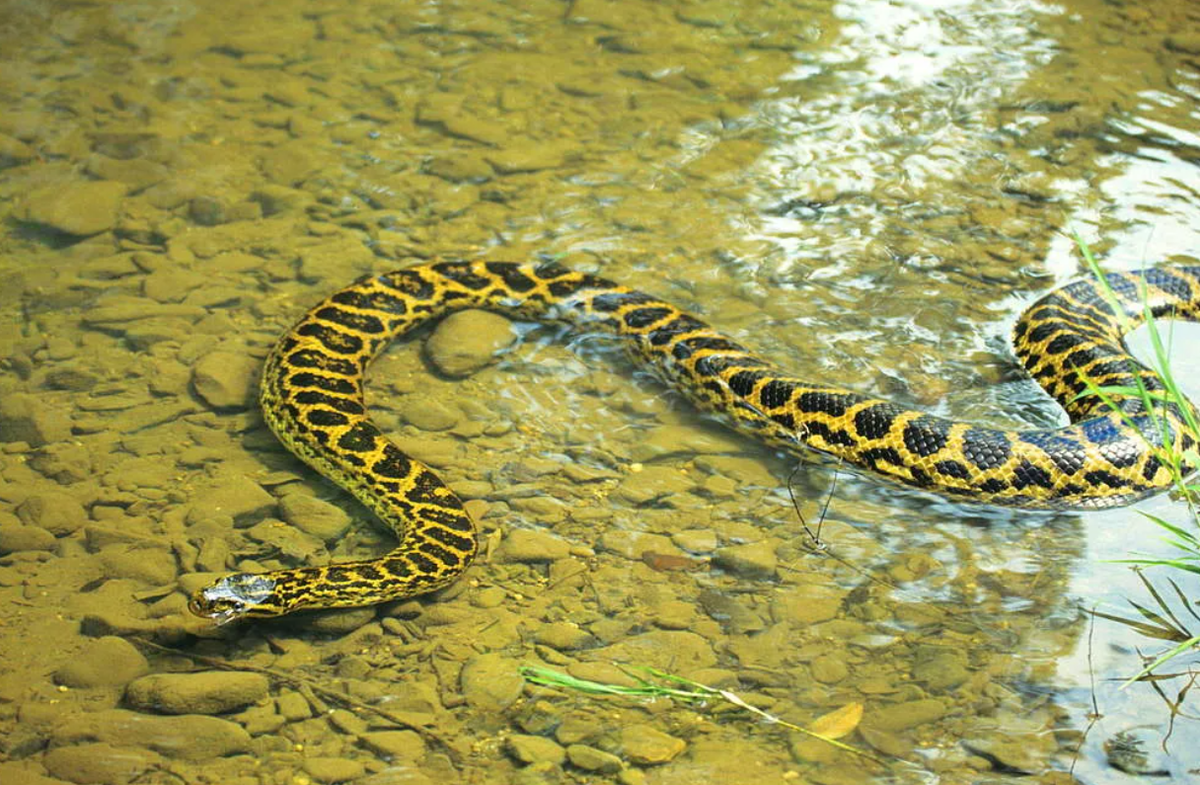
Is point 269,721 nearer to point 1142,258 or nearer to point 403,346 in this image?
point 403,346

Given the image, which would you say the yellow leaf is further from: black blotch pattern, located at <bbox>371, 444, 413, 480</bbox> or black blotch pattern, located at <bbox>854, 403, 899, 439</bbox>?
black blotch pattern, located at <bbox>371, 444, 413, 480</bbox>

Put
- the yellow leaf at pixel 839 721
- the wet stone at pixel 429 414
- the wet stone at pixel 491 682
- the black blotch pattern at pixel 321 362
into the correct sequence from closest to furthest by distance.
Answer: the yellow leaf at pixel 839 721, the wet stone at pixel 491 682, the wet stone at pixel 429 414, the black blotch pattern at pixel 321 362

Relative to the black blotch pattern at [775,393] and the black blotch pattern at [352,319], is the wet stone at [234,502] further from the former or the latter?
the black blotch pattern at [775,393]

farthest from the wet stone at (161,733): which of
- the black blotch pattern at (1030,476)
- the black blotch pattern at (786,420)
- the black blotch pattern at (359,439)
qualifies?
the black blotch pattern at (1030,476)

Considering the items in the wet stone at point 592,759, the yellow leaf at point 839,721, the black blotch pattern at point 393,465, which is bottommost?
the wet stone at point 592,759

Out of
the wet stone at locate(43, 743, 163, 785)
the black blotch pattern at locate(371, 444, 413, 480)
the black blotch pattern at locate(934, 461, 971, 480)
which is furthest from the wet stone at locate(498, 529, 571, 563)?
the black blotch pattern at locate(934, 461, 971, 480)

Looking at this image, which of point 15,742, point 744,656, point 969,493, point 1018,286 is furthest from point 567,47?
point 15,742
